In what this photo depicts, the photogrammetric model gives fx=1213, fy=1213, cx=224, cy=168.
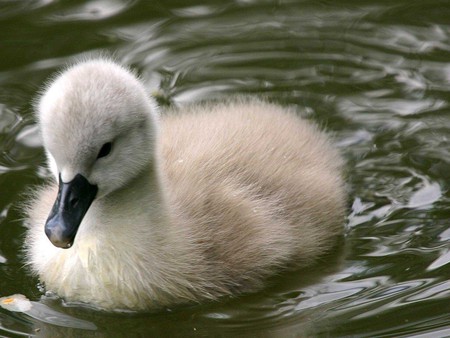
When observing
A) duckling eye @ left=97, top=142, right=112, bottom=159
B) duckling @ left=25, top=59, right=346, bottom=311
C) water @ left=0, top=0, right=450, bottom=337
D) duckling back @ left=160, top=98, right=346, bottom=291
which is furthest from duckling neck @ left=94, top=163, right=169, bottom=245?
water @ left=0, top=0, right=450, bottom=337

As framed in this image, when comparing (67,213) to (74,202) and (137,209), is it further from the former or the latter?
(137,209)

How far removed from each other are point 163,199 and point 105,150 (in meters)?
0.46

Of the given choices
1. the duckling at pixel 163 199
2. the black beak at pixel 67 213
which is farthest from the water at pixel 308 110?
the black beak at pixel 67 213

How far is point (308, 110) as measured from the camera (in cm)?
661

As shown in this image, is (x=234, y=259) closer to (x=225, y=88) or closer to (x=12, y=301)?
(x=12, y=301)

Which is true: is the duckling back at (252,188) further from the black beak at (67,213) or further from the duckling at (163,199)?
the black beak at (67,213)

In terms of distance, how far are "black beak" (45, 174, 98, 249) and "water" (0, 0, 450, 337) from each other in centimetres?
57

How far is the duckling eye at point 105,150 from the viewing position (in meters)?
4.71

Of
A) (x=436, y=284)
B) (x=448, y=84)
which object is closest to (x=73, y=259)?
(x=436, y=284)

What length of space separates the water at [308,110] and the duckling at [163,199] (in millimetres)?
120

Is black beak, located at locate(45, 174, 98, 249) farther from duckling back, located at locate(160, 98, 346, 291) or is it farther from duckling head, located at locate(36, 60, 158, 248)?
duckling back, located at locate(160, 98, 346, 291)

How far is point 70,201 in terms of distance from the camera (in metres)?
4.65

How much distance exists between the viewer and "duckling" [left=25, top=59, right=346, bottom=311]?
15.3 feet

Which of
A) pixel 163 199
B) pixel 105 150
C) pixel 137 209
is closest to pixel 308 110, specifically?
pixel 163 199
